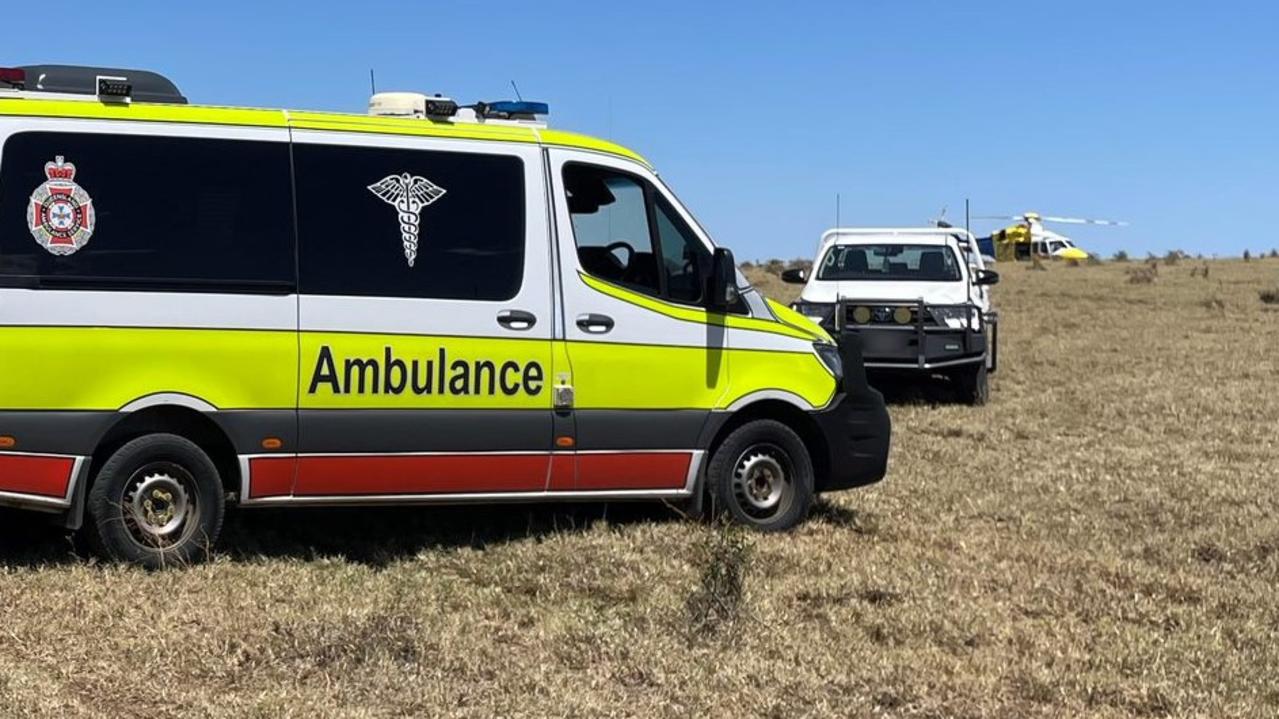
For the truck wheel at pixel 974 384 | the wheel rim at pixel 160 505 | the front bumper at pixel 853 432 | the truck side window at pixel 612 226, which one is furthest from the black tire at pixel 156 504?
the truck wheel at pixel 974 384

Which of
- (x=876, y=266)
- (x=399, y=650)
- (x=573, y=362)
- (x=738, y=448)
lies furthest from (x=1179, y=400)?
(x=399, y=650)

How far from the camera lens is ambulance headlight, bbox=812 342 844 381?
28.0 feet

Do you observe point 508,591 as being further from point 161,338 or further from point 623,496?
point 161,338

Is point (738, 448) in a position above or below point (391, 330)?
below

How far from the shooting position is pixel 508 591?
6949 mm

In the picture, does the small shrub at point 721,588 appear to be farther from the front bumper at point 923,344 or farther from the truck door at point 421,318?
the front bumper at point 923,344

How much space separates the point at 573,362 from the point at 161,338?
6.73 feet

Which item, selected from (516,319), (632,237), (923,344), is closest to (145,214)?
(516,319)

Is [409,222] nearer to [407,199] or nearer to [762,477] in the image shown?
[407,199]

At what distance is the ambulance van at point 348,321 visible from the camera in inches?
261

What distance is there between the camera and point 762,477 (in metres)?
8.42

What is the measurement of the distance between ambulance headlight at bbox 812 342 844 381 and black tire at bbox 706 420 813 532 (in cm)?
46

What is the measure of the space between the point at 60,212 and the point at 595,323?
8.64 feet

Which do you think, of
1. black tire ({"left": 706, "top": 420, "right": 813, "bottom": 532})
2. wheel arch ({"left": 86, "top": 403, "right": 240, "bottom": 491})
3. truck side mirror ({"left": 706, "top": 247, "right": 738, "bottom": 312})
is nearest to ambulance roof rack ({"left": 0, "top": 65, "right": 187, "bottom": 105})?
wheel arch ({"left": 86, "top": 403, "right": 240, "bottom": 491})
